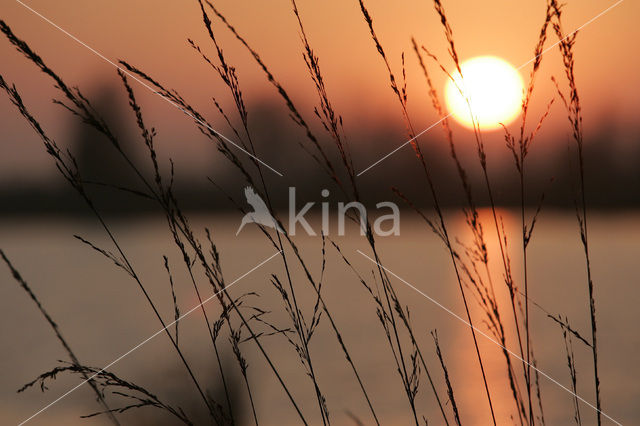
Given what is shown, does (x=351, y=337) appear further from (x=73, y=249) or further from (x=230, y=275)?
(x=73, y=249)

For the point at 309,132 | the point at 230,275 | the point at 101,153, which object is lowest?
the point at 309,132

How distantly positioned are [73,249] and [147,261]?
18.2 ft

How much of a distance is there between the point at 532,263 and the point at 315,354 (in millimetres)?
7594

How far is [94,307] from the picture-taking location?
8.20 metres

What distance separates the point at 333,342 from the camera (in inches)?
221

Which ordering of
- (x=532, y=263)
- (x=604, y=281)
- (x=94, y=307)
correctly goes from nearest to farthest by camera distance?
(x=94, y=307) → (x=604, y=281) → (x=532, y=263)

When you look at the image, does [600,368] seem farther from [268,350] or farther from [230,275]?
[230,275]

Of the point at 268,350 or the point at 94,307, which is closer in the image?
the point at 268,350

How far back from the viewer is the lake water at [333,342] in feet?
12.5

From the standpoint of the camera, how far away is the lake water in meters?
3.81

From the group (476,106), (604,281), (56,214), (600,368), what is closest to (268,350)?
(600,368)

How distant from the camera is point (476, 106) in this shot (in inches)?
51.7

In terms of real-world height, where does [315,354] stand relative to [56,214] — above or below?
below

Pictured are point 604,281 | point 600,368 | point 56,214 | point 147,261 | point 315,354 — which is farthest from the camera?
point 56,214
